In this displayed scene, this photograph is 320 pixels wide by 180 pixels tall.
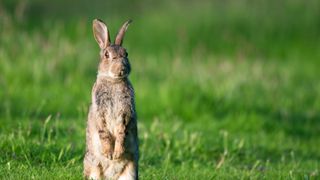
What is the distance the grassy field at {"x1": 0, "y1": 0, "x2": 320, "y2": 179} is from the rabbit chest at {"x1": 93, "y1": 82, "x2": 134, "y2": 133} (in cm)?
83

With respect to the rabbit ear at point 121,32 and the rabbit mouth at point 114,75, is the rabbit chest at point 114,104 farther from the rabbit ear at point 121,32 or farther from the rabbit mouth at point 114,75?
the rabbit ear at point 121,32

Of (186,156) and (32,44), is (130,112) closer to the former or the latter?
(186,156)

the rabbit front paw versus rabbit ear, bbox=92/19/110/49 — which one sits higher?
rabbit ear, bbox=92/19/110/49

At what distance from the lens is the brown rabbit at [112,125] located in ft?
23.9

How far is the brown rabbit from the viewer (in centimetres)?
730

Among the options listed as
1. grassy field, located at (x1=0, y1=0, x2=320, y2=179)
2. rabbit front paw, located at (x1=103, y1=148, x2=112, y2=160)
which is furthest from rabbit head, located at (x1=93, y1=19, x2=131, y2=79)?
grassy field, located at (x1=0, y1=0, x2=320, y2=179)

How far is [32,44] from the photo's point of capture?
49.5ft

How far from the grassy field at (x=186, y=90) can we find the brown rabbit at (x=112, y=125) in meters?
0.56

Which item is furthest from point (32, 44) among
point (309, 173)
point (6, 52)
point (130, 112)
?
point (130, 112)

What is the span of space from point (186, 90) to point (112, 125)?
6.82 m

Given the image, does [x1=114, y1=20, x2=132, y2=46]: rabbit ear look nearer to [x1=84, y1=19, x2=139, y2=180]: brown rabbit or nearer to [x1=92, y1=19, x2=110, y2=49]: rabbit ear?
[x1=92, y1=19, x2=110, y2=49]: rabbit ear

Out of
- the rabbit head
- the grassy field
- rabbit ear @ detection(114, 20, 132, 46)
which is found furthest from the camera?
the grassy field

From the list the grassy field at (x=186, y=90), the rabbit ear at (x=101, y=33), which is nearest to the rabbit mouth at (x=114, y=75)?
the rabbit ear at (x=101, y=33)

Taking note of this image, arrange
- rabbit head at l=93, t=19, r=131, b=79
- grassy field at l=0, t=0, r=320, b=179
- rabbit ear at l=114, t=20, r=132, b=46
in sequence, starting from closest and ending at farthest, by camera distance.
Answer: rabbit head at l=93, t=19, r=131, b=79 → rabbit ear at l=114, t=20, r=132, b=46 → grassy field at l=0, t=0, r=320, b=179
